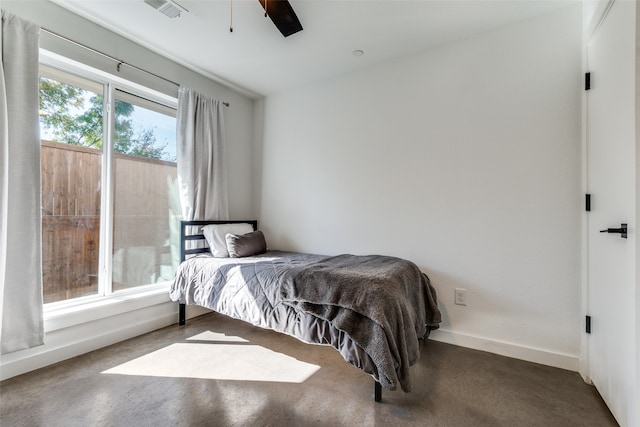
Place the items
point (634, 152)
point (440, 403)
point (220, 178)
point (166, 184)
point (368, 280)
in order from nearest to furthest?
point (634, 152)
point (440, 403)
point (368, 280)
point (166, 184)
point (220, 178)

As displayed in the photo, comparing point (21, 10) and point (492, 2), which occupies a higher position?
point (492, 2)

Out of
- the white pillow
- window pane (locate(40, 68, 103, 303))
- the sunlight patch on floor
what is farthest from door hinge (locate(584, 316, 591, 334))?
window pane (locate(40, 68, 103, 303))

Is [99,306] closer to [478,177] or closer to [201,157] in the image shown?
[201,157]

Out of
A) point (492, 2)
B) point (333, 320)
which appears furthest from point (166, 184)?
point (492, 2)

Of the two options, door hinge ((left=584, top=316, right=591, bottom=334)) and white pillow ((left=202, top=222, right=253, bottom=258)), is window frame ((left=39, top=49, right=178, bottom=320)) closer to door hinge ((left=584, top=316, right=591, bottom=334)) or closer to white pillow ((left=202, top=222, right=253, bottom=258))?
white pillow ((left=202, top=222, right=253, bottom=258))

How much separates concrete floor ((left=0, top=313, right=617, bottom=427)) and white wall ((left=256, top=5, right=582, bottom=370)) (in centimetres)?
40

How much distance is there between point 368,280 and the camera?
162cm

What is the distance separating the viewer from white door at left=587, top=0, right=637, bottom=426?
1.25m

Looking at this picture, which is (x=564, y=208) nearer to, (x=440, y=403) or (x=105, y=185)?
(x=440, y=403)

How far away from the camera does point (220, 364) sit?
1.90m

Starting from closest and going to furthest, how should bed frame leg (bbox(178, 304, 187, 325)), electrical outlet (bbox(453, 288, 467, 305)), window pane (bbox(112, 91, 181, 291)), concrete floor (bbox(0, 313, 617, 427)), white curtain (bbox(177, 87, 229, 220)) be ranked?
concrete floor (bbox(0, 313, 617, 427)), electrical outlet (bbox(453, 288, 467, 305)), window pane (bbox(112, 91, 181, 291)), bed frame leg (bbox(178, 304, 187, 325)), white curtain (bbox(177, 87, 229, 220))

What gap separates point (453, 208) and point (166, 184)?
109 inches

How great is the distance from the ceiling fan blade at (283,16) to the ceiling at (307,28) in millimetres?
85

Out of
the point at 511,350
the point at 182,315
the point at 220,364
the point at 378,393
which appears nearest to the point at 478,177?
the point at 511,350
